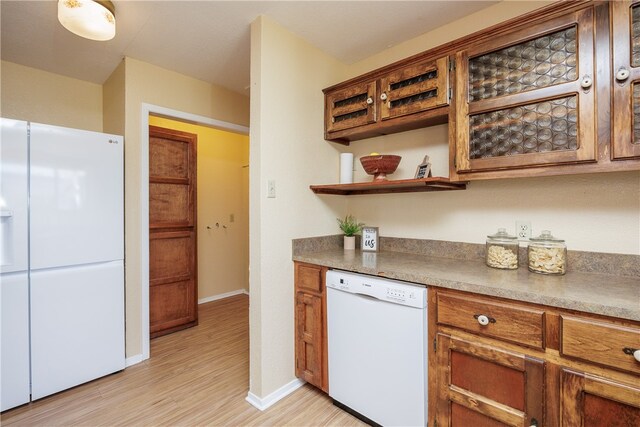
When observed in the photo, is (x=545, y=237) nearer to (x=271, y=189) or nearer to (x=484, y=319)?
(x=484, y=319)

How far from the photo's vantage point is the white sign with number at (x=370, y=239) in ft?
7.11

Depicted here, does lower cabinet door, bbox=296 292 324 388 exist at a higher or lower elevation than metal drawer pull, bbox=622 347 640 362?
lower

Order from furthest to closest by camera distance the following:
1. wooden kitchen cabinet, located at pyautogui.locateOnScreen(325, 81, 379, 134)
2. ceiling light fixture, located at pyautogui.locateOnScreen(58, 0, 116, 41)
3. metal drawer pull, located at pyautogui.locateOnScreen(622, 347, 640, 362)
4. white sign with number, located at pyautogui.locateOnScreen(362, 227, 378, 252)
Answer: white sign with number, located at pyautogui.locateOnScreen(362, 227, 378, 252), wooden kitchen cabinet, located at pyautogui.locateOnScreen(325, 81, 379, 134), ceiling light fixture, located at pyautogui.locateOnScreen(58, 0, 116, 41), metal drawer pull, located at pyautogui.locateOnScreen(622, 347, 640, 362)

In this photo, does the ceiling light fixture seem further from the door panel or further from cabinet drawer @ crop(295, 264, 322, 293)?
cabinet drawer @ crop(295, 264, 322, 293)

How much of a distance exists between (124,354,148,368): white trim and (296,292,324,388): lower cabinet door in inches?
53.3

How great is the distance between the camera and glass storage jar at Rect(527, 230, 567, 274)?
1.39m

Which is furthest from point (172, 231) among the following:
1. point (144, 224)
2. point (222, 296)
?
point (222, 296)

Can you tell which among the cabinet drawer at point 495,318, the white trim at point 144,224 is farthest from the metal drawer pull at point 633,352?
the white trim at point 144,224

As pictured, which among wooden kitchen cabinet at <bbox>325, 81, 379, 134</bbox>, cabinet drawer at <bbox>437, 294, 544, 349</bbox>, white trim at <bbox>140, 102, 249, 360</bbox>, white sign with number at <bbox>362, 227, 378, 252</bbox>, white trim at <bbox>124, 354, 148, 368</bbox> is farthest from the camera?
white trim at <bbox>140, 102, 249, 360</bbox>

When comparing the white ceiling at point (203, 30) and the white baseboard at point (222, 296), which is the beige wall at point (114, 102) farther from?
the white baseboard at point (222, 296)

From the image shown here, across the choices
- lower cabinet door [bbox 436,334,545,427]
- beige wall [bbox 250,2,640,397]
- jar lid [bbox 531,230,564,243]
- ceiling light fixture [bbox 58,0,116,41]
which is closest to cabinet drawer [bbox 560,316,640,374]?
lower cabinet door [bbox 436,334,545,427]

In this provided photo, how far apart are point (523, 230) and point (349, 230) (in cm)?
110

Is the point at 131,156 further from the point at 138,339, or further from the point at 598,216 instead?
the point at 598,216

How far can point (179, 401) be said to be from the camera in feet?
6.10
